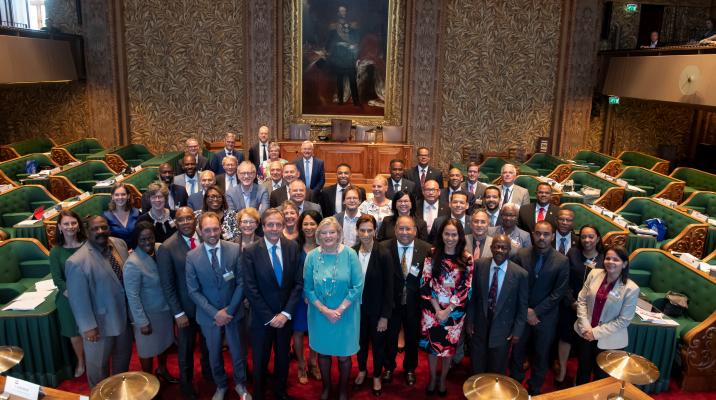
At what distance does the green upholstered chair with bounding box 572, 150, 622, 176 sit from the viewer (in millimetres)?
10867

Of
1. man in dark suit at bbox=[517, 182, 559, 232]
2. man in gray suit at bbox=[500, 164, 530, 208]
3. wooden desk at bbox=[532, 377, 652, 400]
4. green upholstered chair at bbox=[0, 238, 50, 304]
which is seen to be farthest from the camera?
man in gray suit at bbox=[500, 164, 530, 208]

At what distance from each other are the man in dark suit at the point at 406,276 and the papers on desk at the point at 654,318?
194 centimetres

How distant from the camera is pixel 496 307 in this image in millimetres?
3943

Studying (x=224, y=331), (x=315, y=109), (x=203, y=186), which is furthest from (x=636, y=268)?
(x=315, y=109)

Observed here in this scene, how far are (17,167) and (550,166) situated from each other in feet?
34.0

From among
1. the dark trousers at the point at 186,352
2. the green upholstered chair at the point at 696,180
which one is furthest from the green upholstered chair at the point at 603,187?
the dark trousers at the point at 186,352

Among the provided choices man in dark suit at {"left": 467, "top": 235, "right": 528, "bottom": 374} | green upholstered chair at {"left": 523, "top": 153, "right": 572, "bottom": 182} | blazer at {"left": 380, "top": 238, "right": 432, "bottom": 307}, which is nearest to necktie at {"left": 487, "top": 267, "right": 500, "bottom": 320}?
man in dark suit at {"left": 467, "top": 235, "right": 528, "bottom": 374}

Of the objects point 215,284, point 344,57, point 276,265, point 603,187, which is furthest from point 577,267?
point 344,57

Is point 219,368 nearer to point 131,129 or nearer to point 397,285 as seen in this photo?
point 397,285

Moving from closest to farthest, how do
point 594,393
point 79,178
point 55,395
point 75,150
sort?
1. point 55,395
2. point 594,393
3. point 79,178
4. point 75,150

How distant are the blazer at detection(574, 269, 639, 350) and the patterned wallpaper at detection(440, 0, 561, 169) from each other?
340 inches

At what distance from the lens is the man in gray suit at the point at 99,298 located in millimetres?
3689

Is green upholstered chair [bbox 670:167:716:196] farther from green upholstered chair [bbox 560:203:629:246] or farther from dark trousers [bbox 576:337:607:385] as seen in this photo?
dark trousers [bbox 576:337:607:385]

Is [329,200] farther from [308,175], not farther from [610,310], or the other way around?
[610,310]
